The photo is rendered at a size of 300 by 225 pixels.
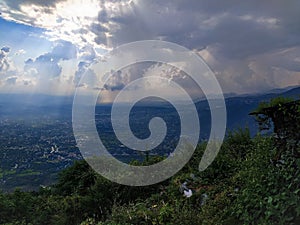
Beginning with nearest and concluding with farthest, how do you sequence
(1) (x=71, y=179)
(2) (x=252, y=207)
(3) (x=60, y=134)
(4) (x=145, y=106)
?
(2) (x=252, y=207) < (4) (x=145, y=106) < (1) (x=71, y=179) < (3) (x=60, y=134)

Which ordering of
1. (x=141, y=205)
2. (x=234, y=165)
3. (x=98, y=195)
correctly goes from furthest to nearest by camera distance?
1. (x=98, y=195)
2. (x=234, y=165)
3. (x=141, y=205)

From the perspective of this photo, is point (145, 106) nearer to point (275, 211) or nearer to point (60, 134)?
point (275, 211)

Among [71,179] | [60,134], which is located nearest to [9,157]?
[60,134]

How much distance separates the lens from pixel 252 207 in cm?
434

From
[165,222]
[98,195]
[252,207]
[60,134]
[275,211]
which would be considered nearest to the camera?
[275,211]

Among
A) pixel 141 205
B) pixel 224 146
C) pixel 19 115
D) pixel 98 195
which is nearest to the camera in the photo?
pixel 141 205

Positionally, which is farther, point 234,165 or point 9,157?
point 9,157

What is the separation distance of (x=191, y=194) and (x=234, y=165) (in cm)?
171

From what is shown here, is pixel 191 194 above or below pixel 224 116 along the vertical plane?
below

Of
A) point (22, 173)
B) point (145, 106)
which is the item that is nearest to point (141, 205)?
point (145, 106)

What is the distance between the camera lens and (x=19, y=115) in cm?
3816

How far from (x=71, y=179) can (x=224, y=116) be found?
6.30m

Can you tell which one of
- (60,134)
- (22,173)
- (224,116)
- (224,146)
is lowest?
(22,173)

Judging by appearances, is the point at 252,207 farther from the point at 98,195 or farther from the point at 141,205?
the point at 98,195
